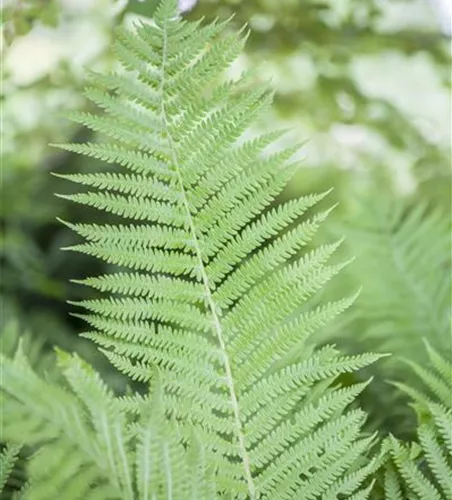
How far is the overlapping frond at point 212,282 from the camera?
38cm

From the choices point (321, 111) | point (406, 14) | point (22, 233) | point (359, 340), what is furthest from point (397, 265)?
point (406, 14)

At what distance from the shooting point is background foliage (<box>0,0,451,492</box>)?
633 millimetres

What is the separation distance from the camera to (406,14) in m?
2.33

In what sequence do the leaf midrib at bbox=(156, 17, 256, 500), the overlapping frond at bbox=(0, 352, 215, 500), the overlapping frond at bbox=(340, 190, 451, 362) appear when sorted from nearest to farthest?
the overlapping frond at bbox=(0, 352, 215, 500) < the leaf midrib at bbox=(156, 17, 256, 500) < the overlapping frond at bbox=(340, 190, 451, 362)

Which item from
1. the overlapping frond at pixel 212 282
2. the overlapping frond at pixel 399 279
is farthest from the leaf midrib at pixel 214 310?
the overlapping frond at pixel 399 279

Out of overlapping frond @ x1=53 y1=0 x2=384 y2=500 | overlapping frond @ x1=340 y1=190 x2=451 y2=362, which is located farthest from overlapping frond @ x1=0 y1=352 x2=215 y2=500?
overlapping frond @ x1=340 y1=190 x2=451 y2=362

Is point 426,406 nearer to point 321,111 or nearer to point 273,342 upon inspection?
point 273,342

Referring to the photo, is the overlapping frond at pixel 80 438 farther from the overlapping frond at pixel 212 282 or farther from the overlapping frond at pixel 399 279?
the overlapping frond at pixel 399 279

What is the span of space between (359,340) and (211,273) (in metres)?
0.27

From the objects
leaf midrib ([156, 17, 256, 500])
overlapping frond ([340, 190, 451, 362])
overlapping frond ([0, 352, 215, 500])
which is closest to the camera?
overlapping frond ([0, 352, 215, 500])

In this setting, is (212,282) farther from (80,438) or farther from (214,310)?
(80,438)

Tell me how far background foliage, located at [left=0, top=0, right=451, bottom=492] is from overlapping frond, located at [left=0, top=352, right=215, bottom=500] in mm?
181

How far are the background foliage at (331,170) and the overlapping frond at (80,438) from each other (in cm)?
18

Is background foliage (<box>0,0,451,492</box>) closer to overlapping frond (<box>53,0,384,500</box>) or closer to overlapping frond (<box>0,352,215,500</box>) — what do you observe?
overlapping frond (<box>53,0,384,500</box>)
